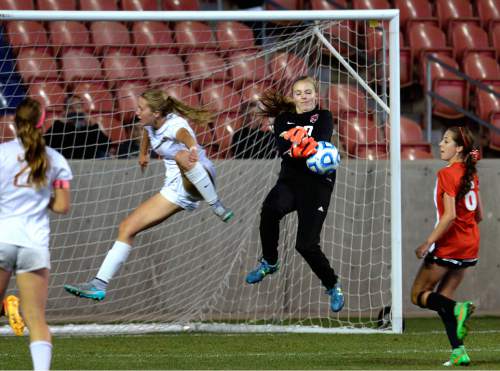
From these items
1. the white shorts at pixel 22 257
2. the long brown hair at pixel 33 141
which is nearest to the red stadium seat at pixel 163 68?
the long brown hair at pixel 33 141

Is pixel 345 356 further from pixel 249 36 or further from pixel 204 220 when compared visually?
pixel 249 36

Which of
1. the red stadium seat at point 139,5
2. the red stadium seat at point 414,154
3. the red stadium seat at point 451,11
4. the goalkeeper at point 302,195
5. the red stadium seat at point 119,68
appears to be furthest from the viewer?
the red stadium seat at point 451,11

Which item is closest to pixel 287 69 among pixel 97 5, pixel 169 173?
pixel 169 173

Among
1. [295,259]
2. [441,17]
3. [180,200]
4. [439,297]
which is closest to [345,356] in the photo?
[439,297]

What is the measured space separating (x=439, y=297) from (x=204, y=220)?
165 inches

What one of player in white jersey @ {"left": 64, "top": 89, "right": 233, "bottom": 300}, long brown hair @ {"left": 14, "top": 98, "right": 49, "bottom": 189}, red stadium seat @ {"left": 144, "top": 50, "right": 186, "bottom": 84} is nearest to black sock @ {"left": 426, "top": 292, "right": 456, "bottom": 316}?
player in white jersey @ {"left": 64, "top": 89, "right": 233, "bottom": 300}

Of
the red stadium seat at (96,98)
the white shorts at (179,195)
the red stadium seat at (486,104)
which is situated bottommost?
the white shorts at (179,195)

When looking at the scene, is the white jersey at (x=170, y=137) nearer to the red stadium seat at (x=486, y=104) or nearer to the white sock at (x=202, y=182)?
the white sock at (x=202, y=182)

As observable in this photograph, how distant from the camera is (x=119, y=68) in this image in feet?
41.6

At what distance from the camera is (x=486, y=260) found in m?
12.8

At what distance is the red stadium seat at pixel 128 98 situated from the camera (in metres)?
12.0

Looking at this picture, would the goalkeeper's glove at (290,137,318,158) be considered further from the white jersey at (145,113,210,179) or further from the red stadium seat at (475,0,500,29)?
the red stadium seat at (475,0,500,29)

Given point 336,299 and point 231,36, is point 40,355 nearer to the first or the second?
point 336,299

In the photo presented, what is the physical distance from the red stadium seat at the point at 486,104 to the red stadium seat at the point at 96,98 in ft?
15.9
